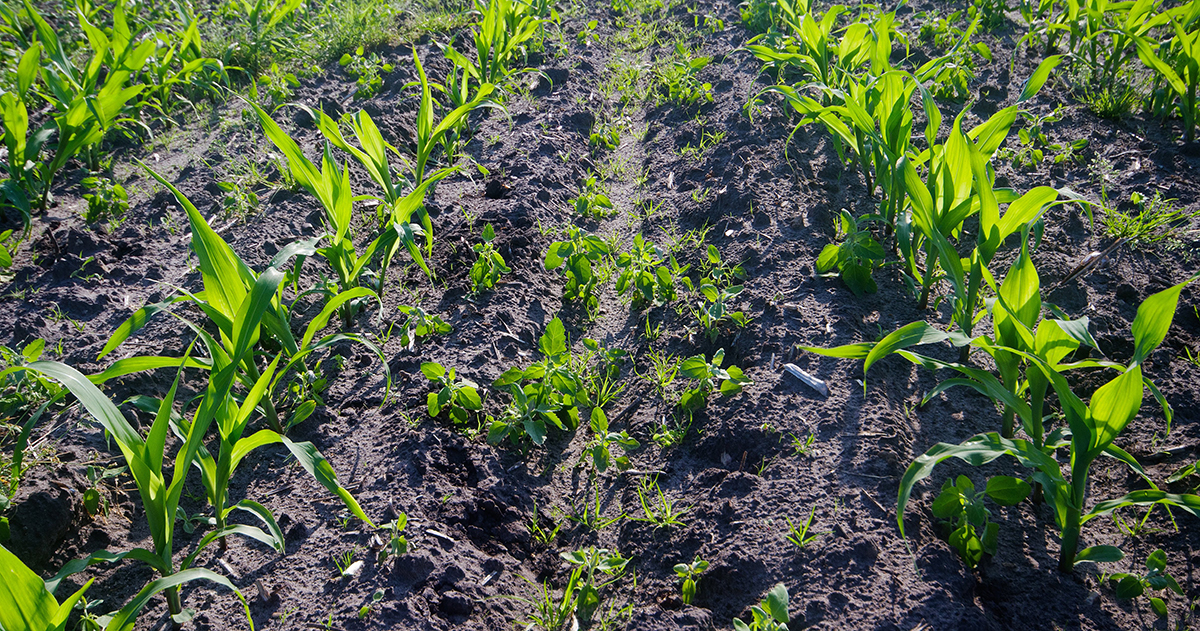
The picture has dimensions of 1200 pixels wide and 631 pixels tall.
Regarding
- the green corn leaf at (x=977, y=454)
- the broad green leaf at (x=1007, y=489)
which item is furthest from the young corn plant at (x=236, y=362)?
the broad green leaf at (x=1007, y=489)

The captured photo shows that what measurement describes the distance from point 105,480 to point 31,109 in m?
2.89

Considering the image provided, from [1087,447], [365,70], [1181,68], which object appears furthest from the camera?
[365,70]

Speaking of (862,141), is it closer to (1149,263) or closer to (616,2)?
(1149,263)

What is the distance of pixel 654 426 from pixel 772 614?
80 cm

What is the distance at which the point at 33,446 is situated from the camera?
202 cm

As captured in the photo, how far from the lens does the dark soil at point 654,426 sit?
1.71 metres

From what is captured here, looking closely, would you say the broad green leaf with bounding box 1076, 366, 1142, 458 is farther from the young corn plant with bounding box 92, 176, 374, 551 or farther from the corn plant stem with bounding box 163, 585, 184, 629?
the corn plant stem with bounding box 163, 585, 184, 629

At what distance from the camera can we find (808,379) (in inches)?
86.7

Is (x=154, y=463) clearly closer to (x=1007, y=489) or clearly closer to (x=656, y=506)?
(x=656, y=506)

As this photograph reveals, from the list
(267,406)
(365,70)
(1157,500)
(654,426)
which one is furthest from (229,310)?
(365,70)

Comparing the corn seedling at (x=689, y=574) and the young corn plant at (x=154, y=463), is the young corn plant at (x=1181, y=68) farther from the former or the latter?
the young corn plant at (x=154, y=463)

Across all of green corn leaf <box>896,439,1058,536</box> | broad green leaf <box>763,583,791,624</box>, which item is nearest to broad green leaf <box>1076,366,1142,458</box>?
green corn leaf <box>896,439,1058,536</box>

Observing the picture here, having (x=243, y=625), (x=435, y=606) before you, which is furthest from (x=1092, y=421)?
(x=243, y=625)

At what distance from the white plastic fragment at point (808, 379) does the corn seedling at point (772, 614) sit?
0.75m
